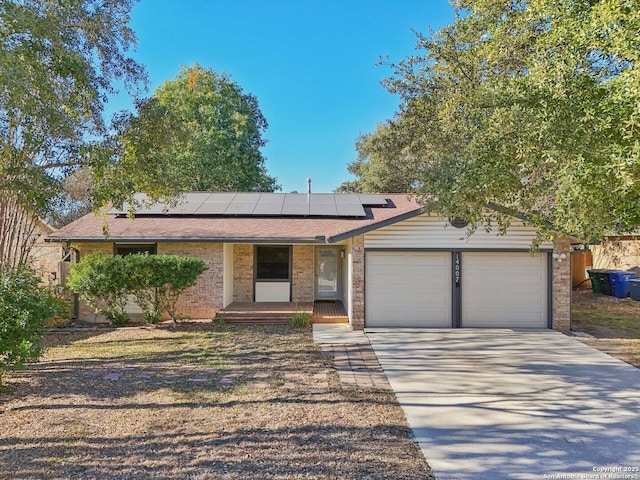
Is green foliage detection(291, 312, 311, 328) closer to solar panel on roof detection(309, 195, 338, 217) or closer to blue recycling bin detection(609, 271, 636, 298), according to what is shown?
solar panel on roof detection(309, 195, 338, 217)

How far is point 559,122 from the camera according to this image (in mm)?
5418

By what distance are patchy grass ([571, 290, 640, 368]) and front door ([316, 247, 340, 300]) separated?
7.29 metres

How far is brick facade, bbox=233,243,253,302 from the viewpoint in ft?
44.2

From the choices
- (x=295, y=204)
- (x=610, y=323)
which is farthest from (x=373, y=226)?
(x=610, y=323)

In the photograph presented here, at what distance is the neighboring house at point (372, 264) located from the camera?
34.7 ft

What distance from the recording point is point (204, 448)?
13.5 feet

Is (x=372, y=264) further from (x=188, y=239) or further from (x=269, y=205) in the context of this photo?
(x=269, y=205)

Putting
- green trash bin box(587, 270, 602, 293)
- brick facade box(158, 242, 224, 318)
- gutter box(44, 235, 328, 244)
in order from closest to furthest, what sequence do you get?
gutter box(44, 235, 328, 244), brick facade box(158, 242, 224, 318), green trash bin box(587, 270, 602, 293)

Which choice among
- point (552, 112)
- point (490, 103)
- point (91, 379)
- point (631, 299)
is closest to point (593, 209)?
point (552, 112)

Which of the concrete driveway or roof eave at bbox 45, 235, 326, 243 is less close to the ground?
roof eave at bbox 45, 235, 326, 243

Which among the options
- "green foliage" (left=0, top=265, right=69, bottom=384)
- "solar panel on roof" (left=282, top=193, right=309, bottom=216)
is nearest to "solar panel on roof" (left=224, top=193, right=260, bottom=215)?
"solar panel on roof" (left=282, top=193, right=309, bottom=216)

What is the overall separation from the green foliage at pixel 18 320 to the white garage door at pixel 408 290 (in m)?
7.29

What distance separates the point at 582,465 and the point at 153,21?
10652 mm

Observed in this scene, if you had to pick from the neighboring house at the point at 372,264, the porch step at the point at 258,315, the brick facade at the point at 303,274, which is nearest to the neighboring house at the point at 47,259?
the neighboring house at the point at 372,264
